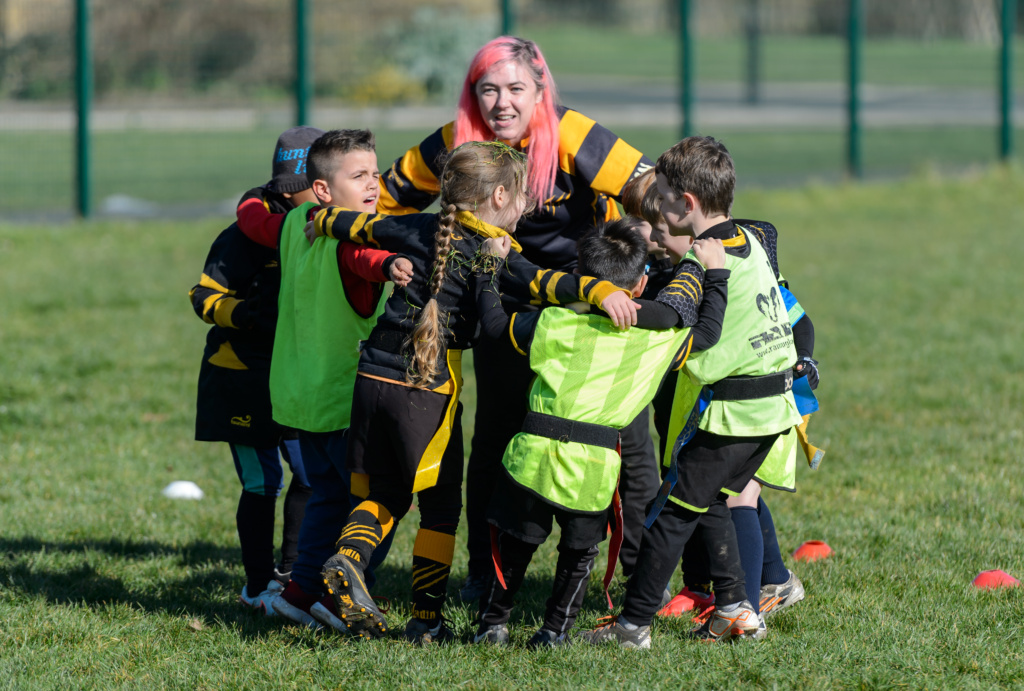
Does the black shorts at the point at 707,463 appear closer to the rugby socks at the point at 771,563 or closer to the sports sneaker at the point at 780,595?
the rugby socks at the point at 771,563

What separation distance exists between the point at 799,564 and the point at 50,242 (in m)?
9.30

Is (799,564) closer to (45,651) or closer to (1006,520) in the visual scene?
(1006,520)

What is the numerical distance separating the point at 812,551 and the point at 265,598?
2138mm

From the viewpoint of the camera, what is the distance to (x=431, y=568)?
3664 mm

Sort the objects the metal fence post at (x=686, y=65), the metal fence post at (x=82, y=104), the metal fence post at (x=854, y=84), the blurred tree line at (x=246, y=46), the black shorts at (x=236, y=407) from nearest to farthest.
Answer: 1. the black shorts at (x=236, y=407)
2. the metal fence post at (x=82, y=104)
3. the blurred tree line at (x=246, y=46)
4. the metal fence post at (x=686, y=65)
5. the metal fence post at (x=854, y=84)

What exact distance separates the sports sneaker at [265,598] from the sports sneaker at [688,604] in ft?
4.49

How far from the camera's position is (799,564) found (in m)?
4.45

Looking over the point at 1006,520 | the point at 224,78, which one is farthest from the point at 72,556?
the point at 224,78

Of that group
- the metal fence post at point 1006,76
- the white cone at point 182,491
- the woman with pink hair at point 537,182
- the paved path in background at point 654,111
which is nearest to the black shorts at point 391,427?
the woman with pink hair at point 537,182

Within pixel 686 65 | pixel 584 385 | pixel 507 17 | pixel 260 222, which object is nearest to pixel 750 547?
pixel 584 385

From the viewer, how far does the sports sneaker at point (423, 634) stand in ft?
12.1

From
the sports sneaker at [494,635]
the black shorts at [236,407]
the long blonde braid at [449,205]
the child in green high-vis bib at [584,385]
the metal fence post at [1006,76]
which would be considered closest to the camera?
the child in green high-vis bib at [584,385]

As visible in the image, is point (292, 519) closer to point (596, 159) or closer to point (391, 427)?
point (391, 427)

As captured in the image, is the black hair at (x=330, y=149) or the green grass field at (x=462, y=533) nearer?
the green grass field at (x=462, y=533)
